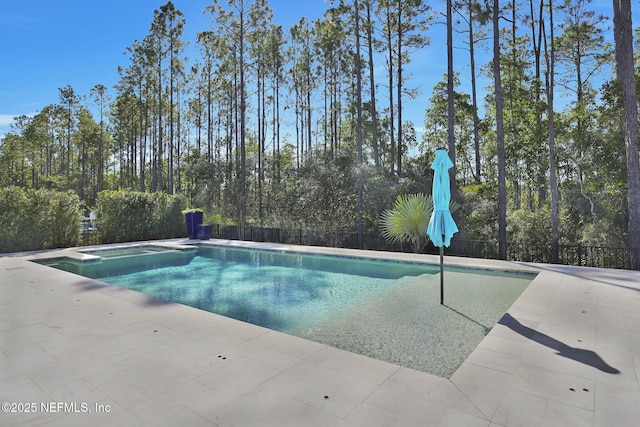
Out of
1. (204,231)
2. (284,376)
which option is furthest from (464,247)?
(204,231)

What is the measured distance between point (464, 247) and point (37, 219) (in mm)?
13495

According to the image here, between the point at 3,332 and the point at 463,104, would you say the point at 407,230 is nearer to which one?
the point at 3,332

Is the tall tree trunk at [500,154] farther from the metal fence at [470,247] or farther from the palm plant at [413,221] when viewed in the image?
the palm plant at [413,221]

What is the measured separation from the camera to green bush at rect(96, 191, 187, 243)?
13156mm

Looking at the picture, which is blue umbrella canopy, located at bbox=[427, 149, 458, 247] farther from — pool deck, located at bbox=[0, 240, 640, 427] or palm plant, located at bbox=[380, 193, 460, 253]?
palm plant, located at bbox=[380, 193, 460, 253]

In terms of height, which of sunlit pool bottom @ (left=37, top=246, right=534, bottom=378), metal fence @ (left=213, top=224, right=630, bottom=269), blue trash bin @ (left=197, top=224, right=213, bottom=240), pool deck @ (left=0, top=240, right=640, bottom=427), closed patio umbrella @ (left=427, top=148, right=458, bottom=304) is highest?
closed patio umbrella @ (left=427, top=148, right=458, bottom=304)

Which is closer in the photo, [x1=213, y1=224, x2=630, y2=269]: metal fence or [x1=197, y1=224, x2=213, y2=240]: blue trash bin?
[x1=213, y1=224, x2=630, y2=269]: metal fence

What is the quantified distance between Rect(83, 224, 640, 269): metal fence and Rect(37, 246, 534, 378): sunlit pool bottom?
2326 millimetres

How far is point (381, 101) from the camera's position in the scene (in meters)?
20.7

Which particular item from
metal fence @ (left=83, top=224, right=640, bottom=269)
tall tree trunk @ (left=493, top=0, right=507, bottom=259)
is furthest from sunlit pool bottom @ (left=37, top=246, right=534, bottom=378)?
tall tree trunk @ (left=493, top=0, right=507, bottom=259)

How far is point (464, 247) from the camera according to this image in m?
10.2

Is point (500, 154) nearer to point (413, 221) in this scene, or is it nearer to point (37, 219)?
point (413, 221)

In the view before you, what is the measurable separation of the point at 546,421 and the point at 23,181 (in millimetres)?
55113

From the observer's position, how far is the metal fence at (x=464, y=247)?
8961mm
